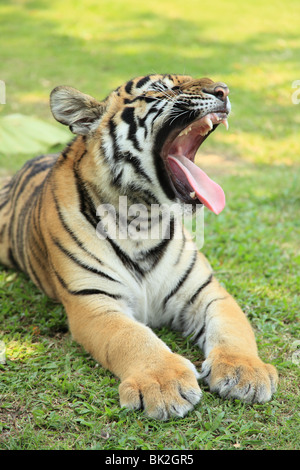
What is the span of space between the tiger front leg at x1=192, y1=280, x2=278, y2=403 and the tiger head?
0.55 meters

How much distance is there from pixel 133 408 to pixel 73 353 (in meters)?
0.68

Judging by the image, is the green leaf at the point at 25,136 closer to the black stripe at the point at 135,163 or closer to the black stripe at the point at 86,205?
the black stripe at the point at 86,205

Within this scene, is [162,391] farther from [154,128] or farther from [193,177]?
[154,128]

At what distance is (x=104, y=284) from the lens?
118 inches

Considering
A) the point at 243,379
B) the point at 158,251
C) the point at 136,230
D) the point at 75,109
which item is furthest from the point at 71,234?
the point at 243,379

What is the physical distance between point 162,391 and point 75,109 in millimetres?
1480

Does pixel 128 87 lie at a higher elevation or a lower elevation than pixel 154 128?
higher

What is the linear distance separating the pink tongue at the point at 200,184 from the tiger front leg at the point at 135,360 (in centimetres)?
69

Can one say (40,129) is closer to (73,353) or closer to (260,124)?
(260,124)

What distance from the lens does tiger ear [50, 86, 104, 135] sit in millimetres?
2959

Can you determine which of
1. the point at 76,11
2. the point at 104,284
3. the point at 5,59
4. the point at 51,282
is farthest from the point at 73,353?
the point at 76,11

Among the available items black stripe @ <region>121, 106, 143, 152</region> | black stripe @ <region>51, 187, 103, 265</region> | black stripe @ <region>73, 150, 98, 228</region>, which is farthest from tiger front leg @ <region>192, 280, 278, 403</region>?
black stripe @ <region>121, 106, 143, 152</region>

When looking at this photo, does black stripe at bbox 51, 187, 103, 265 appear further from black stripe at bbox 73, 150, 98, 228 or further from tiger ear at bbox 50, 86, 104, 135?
tiger ear at bbox 50, 86, 104, 135

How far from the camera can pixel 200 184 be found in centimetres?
298
